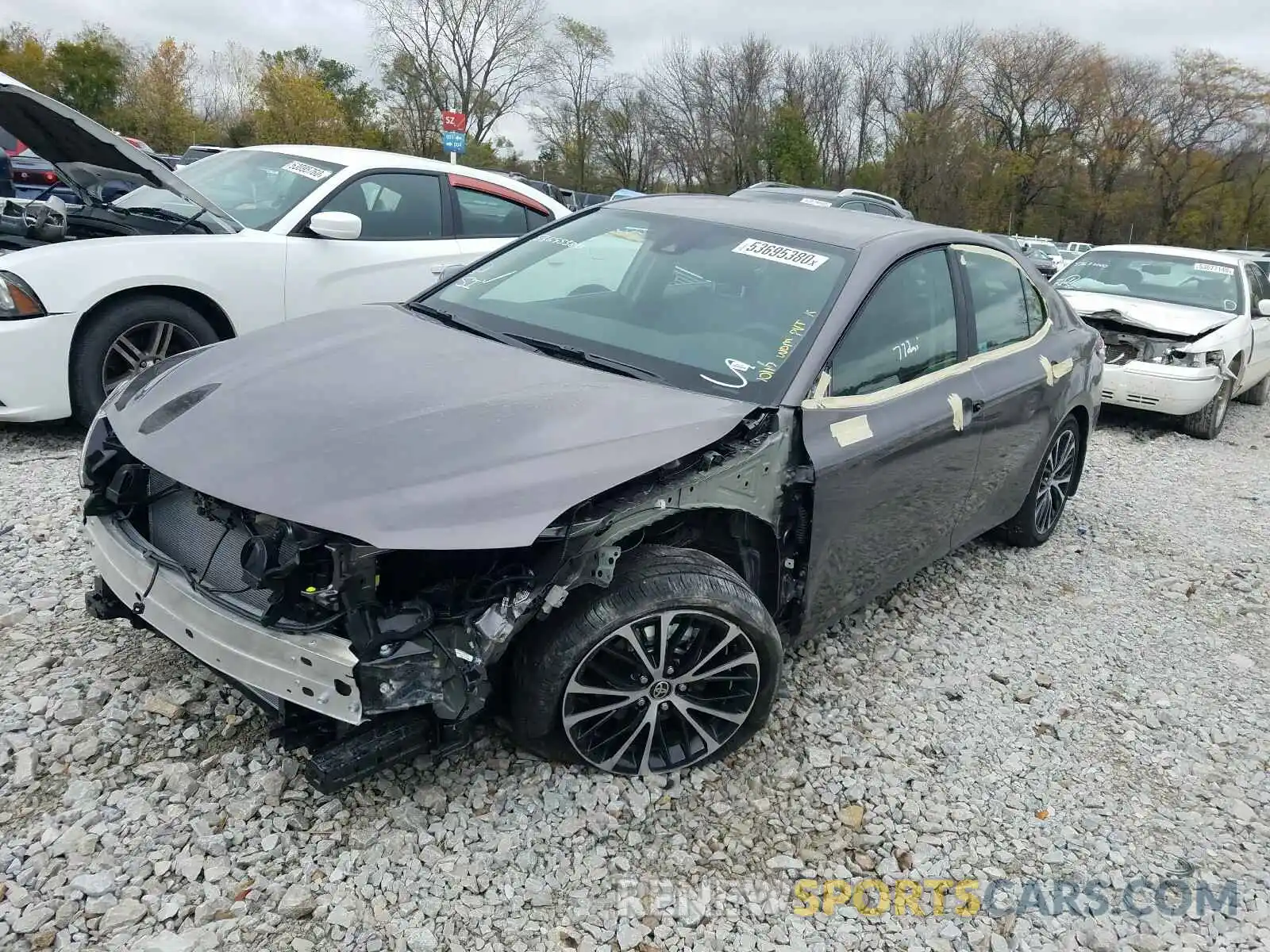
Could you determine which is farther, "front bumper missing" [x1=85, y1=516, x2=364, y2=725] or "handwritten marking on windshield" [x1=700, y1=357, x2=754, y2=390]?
"handwritten marking on windshield" [x1=700, y1=357, x2=754, y2=390]

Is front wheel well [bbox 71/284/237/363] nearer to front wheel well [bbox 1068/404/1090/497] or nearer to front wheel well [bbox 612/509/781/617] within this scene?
front wheel well [bbox 612/509/781/617]

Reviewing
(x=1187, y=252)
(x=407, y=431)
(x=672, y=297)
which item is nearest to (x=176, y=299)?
(x=672, y=297)

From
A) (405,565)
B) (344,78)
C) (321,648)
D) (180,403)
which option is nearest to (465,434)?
(405,565)

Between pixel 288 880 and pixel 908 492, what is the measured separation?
7.48ft

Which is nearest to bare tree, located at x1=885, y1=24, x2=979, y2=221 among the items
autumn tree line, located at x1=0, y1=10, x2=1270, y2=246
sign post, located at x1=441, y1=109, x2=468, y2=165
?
autumn tree line, located at x1=0, y1=10, x2=1270, y2=246

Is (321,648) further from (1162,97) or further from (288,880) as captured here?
(1162,97)

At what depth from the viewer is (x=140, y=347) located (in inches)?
190

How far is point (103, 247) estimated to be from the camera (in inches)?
Result: 183

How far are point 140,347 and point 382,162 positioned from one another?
2.02m

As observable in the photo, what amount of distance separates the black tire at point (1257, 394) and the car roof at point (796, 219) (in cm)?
809

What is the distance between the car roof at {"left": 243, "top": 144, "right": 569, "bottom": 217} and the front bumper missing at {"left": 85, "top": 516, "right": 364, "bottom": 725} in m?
3.96

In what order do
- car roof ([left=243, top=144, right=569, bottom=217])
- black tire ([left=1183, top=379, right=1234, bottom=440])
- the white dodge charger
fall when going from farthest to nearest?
black tire ([left=1183, top=379, right=1234, bottom=440]) → car roof ([left=243, top=144, right=569, bottom=217]) → the white dodge charger

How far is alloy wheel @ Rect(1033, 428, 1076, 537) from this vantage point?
15.0ft

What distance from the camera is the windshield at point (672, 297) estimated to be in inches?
115
